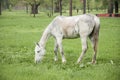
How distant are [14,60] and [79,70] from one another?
316 centimetres

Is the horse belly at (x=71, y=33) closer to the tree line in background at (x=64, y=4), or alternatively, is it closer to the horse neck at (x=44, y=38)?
the horse neck at (x=44, y=38)

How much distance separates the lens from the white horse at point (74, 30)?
11.5 metres

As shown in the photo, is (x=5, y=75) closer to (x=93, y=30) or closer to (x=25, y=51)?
(x=93, y=30)

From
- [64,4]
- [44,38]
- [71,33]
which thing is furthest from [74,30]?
[64,4]

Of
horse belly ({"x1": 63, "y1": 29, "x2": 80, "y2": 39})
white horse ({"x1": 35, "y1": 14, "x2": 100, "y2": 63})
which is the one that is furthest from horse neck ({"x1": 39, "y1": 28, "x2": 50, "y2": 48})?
horse belly ({"x1": 63, "y1": 29, "x2": 80, "y2": 39})

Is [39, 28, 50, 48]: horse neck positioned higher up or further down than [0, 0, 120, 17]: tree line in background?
further down

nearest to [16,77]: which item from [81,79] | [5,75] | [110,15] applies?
[5,75]

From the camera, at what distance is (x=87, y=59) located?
12602 millimetres

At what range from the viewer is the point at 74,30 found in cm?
1172

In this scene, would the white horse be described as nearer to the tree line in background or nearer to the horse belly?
the horse belly

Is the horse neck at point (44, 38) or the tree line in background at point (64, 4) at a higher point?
the tree line in background at point (64, 4)

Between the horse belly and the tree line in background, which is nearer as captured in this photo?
the horse belly

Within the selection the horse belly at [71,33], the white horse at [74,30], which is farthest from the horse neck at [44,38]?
the horse belly at [71,33]

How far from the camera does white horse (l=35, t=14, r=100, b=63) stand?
11.5 m
